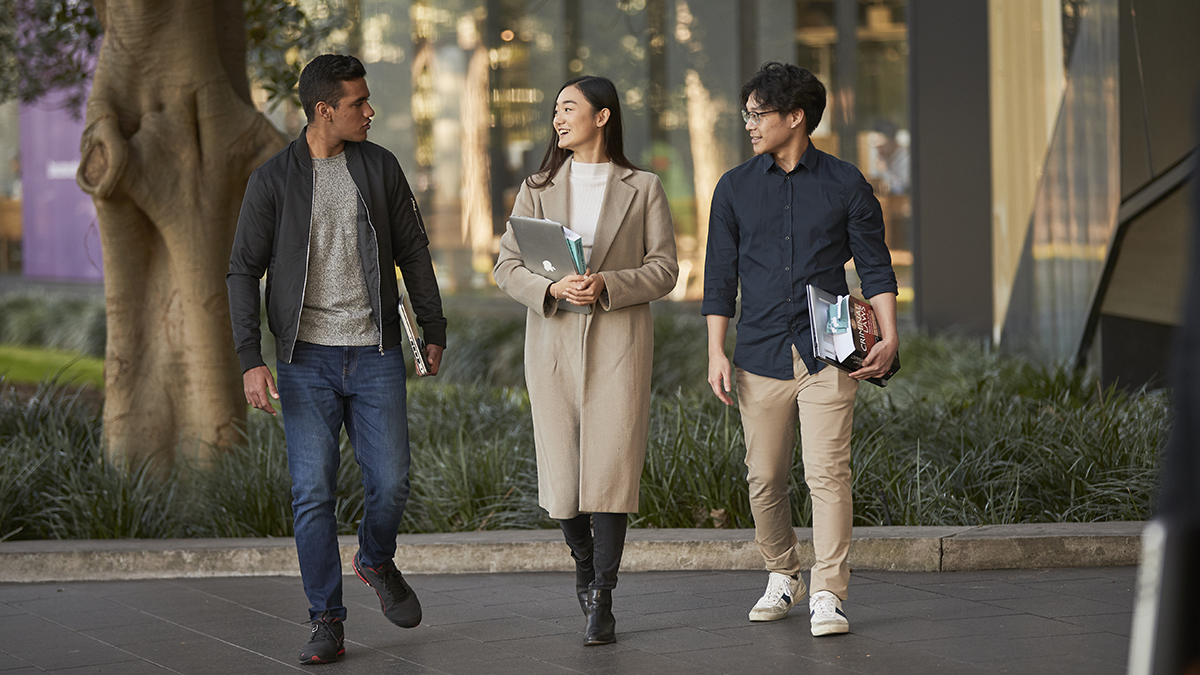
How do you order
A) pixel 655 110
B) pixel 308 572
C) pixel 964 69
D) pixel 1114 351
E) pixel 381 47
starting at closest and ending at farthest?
1. pixel 308 572
2. pixel 1114 351
3. pixel 964 69
4. pixel 655 110
5. pixel 381 47

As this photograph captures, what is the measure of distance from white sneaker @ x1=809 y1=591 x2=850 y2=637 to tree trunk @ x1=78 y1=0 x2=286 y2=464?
13.2 feet

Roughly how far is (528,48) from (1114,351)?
9.95m

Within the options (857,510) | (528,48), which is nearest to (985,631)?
(857,510)

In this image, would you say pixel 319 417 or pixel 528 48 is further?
pixel 528 48

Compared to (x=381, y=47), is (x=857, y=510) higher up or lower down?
lower down

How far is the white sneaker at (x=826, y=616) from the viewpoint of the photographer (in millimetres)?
4633

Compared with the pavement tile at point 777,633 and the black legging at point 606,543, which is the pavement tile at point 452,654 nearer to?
the black legging at point 606,543

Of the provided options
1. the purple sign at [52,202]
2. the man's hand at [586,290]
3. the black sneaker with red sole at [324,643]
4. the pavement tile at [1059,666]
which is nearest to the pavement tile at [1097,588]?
the pavement tile at [1059,666]

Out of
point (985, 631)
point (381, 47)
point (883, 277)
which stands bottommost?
point (985, 631)

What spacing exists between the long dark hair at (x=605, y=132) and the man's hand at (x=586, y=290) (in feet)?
1.59

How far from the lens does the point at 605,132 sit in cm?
480

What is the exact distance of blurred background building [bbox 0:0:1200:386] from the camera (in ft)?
29.4

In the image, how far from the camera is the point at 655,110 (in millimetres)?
16234

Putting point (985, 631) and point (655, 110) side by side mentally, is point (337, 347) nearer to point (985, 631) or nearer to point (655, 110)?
point (985, 631)
